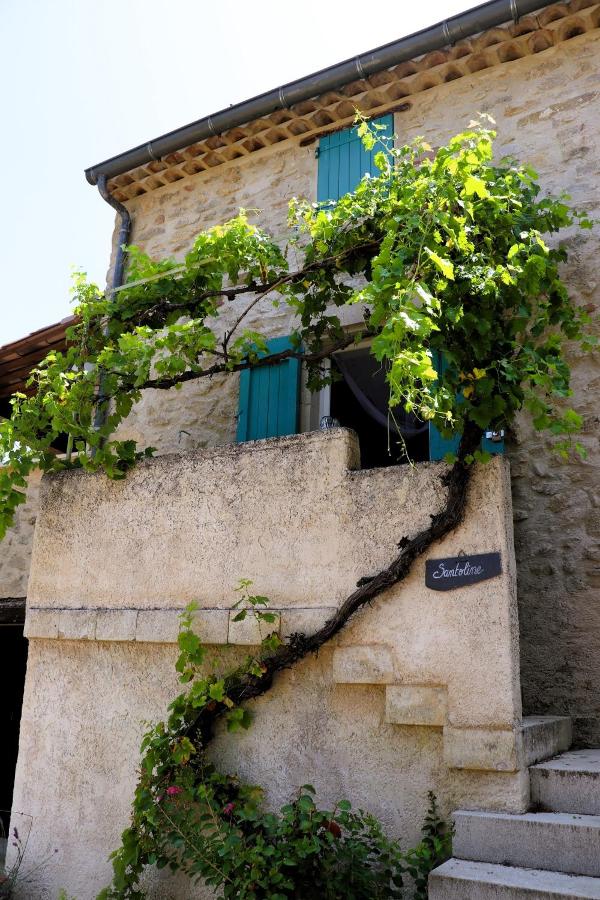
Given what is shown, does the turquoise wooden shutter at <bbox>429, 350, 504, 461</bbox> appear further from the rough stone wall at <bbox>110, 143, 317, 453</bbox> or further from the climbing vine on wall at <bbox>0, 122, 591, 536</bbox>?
the rough stone wall at <bbox>110, 143, 317, 453</bbox>

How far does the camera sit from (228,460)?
4.02 metres

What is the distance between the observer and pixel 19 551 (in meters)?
7.18

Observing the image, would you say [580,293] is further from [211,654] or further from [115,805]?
[115,805]

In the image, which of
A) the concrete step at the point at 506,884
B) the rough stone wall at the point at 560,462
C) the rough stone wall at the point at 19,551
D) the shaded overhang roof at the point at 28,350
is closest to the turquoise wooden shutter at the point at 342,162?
the rough stone wall at the point at 560,462

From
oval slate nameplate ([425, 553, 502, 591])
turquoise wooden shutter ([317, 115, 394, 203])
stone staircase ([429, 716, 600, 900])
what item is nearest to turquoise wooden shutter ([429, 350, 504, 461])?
oval slate nameplate ([425, 553, 502, 591])

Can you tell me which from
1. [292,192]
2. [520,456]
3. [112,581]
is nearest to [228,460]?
[112,581]

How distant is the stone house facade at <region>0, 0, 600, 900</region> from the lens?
10.5 feet

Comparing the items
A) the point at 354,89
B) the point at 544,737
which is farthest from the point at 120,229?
the point at 544,737

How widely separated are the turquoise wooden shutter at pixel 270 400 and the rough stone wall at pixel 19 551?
104 inches

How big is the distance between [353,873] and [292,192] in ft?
16.8

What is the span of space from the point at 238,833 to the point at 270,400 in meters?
3.14

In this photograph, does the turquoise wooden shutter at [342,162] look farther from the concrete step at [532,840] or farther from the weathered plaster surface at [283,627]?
the concrete step at [532,840]

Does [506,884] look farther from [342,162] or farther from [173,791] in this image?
[342,162]

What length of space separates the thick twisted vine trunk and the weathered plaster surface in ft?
0.18
